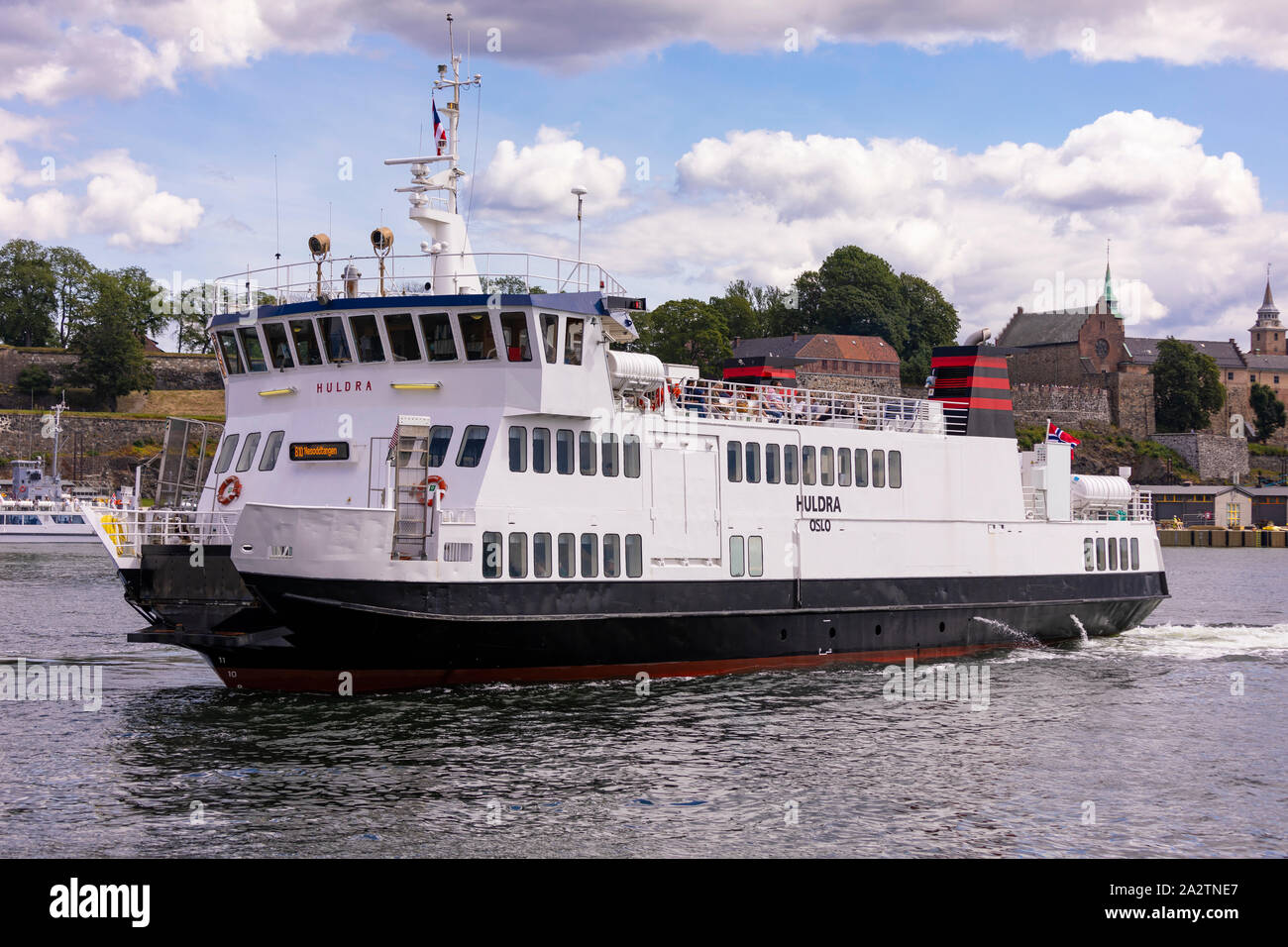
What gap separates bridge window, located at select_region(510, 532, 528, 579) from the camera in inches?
832

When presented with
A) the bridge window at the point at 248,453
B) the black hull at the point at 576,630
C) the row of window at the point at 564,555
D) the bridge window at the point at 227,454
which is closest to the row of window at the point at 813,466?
the black hull at the point at 576,630

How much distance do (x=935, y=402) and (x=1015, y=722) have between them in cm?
903

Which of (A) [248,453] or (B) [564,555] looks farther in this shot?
(A) [248,453]

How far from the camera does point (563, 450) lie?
22.2 meters

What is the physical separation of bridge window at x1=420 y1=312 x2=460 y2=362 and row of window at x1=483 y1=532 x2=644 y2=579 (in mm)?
3164

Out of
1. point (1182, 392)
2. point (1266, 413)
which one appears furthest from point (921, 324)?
point (1266, 413)

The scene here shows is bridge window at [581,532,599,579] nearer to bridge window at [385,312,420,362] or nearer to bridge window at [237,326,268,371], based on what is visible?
bridge window at [385,312,420,362]

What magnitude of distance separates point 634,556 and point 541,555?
6.54 ft

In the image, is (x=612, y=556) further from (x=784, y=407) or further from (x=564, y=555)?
(x=784, y=407)

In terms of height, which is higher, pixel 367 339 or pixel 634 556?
pixel 367 339

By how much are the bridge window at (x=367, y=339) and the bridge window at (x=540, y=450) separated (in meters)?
2.90

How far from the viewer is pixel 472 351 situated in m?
21.9

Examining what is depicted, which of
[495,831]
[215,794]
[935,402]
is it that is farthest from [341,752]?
[935,402]
